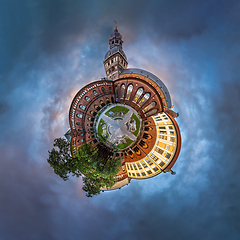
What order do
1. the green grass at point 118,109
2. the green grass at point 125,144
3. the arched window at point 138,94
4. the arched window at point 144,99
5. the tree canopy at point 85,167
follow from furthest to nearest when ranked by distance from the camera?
the green grass at point 125,144
the green grass at point 118,109
the arched window at point 138,94
the arched window at point 144,99
the tree canopy at point 85,167

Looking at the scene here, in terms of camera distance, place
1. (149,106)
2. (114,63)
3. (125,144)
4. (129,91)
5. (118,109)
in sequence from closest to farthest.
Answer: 1. (149,106)
2. (129,91)
3. (118,109)
4. (125,144)
5. (114,63)

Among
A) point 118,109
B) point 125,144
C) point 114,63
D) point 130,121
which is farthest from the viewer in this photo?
point 114,63

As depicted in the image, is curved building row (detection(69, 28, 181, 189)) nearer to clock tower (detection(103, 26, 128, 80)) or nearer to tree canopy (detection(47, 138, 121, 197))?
tree canopy (detection(47, 138, 121, 197))

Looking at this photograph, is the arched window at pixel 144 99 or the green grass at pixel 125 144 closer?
the arched window at pixel 144 99

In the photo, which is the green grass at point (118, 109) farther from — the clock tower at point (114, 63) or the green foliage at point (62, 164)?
the clock tower at point (114, 63)

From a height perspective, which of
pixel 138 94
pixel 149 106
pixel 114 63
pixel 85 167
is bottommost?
pixel 85 167

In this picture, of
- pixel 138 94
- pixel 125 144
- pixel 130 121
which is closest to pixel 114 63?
pixel 138 94

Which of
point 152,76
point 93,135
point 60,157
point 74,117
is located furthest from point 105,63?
point 60,157

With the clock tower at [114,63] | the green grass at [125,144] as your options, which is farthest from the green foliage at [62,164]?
the clock tower at [114,63]

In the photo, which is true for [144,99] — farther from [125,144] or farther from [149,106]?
[125,144]

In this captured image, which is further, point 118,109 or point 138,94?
point 118,109

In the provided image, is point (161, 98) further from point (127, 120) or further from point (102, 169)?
point (102, 169)
